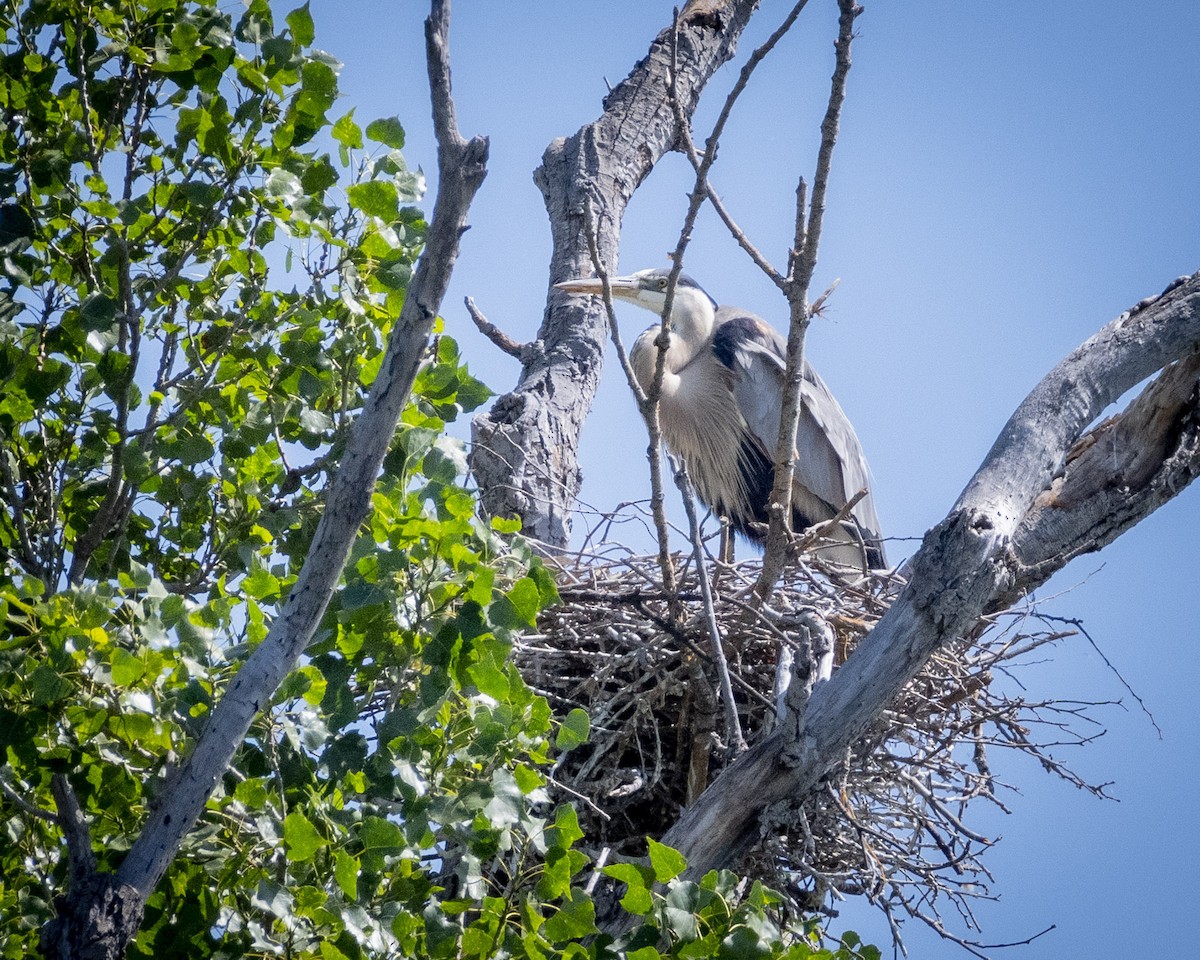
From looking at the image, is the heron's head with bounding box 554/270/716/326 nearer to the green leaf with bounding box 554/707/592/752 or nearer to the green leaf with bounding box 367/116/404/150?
the green leaf with bounding box 367/116/404/150

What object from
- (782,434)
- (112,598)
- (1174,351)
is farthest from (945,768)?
(112,598)

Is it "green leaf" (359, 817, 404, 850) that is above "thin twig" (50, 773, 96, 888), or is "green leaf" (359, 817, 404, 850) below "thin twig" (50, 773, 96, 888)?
above

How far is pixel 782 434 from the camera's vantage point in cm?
284

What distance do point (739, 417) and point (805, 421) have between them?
0.28m

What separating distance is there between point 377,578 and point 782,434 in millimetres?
1297

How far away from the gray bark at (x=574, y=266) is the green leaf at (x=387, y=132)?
1477 millimetres

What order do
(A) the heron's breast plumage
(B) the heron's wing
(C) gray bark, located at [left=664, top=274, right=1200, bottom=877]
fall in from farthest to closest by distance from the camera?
(A) the heron's breast plumage → (B) the heron's wing → (C) gray bark, located at [left=664, top=274, right=1200, bottom=877]

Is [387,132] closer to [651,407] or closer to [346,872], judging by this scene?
[651,407]

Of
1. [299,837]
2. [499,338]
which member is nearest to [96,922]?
[299,837]

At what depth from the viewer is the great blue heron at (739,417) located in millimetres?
5266

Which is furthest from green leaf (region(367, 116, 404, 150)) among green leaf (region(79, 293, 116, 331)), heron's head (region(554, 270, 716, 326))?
heron's head (region(554, 270, 716, 326))

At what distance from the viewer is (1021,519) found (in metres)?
2.51

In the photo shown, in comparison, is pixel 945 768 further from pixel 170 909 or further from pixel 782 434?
pixel 170 909

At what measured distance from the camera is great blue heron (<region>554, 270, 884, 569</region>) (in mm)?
5266
